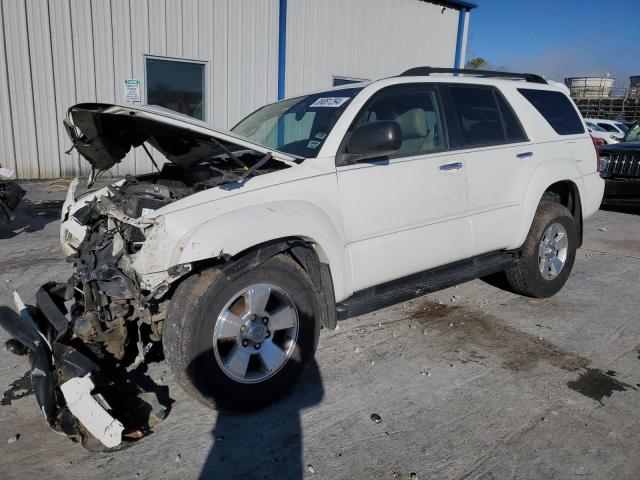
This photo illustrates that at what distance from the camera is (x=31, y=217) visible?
7.62 metres

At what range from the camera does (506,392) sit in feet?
10.7

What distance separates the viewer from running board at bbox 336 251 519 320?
3.40 m

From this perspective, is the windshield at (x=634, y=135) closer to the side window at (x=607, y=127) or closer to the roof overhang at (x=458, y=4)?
the roof overhang at (x=458, y=4)

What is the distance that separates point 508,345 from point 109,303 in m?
2.88

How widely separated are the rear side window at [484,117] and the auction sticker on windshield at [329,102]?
3.22 ft

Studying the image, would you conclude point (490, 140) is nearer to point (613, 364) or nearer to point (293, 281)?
point (613, 364)

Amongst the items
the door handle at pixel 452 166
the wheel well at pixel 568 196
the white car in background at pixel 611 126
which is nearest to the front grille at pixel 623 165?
the wheel well at pixel 568 196

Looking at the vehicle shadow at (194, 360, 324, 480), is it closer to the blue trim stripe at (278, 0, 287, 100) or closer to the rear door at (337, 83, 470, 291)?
the rear door at (337, 83, 470, 291)

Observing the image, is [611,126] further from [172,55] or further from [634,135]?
[172,55]

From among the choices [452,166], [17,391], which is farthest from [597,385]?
[17,391]

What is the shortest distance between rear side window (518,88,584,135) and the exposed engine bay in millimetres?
2791

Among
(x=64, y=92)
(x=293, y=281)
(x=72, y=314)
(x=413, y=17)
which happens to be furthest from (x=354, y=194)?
(x=413, y=17)

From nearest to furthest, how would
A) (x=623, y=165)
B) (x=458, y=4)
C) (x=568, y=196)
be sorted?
(x=568, y=196) → (x=623, y=165) → (x=458, y=4)

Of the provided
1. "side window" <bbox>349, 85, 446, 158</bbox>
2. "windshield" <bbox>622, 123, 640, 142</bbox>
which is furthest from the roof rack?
"windshield" <bbox>622, 123, 640, 142</bbox>
